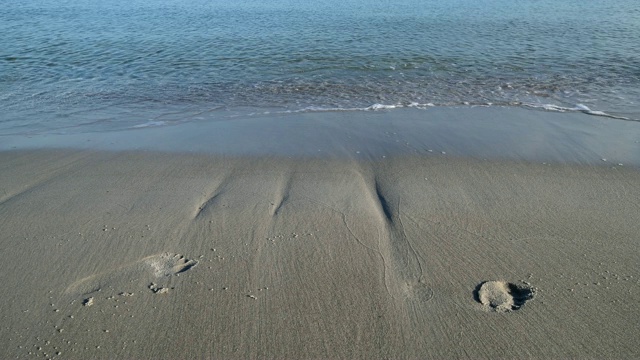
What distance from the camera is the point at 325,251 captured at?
3.95 meters

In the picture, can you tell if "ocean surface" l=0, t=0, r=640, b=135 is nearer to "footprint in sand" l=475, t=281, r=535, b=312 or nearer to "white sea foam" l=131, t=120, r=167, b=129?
"white sea foam" l=131, t=120, r=167, b=129

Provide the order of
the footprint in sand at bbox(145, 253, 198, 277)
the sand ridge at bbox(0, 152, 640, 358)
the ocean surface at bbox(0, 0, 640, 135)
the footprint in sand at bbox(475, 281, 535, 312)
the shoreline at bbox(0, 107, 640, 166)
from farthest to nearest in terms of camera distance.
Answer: the ocean surface at bbox(0, 0, 640, 135) < the shoreline at bbox(0, 107, 640, 166) < the footprint in sand at bbox(145, 253, 198, 277) < the footprint in sand at bbox(475, 281, 535, 312) < the sand ridge at bbox(0, 152, 640, 358)

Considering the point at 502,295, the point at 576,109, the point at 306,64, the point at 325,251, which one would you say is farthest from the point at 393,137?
the point at 306,64

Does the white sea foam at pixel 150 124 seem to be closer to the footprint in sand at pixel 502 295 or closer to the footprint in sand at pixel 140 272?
the footprint in sand at pixel 140 272

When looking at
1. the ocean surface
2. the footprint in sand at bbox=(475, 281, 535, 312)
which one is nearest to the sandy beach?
the footprint in sand at bbox=(475, 281, 535, 312)

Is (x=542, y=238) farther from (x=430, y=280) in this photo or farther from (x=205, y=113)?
(x=205, y=113)

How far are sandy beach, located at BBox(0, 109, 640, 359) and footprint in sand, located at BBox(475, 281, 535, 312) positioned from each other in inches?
0.6

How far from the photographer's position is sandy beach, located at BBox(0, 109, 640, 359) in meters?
3.07

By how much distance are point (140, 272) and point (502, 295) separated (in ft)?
9.76

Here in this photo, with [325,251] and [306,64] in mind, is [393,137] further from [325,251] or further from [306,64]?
[306,64]

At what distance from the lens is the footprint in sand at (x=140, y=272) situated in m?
3.56

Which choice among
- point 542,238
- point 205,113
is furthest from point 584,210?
point 205,113

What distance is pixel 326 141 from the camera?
648 centimetres

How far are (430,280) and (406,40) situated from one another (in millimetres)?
11689
